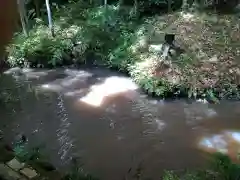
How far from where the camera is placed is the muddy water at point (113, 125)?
293 inches

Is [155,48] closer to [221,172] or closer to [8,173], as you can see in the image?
[221,172]

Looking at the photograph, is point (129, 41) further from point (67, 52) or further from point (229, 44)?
point (229, 44)

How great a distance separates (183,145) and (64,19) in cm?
798

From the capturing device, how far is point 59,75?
37.7 ft

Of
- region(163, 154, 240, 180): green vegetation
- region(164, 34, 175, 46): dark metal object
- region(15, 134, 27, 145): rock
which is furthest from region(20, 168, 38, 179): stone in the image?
region(164, 34, 175, 46): dark metal object

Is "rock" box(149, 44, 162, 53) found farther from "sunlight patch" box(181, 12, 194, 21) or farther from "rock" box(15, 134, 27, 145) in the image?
"rock" box(15, 134, 27, 145)

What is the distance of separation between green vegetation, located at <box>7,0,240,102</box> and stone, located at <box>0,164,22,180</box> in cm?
698

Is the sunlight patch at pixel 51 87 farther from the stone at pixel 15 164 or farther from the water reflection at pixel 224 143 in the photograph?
the stone at pixel 15 164

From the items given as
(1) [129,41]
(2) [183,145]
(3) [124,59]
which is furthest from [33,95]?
(2) [183,145]

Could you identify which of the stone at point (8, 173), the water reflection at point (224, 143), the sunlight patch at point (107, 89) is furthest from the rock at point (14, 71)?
the stone at point (8, 173)

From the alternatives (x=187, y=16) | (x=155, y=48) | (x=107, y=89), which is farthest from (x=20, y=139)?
(x=187, y=16)

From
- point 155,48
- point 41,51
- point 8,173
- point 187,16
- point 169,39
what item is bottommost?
point 41,51

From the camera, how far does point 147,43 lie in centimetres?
1198

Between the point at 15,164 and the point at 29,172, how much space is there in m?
0.18
